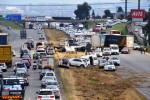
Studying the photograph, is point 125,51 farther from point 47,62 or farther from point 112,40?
point 47,62

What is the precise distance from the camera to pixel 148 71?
6562 centimetres

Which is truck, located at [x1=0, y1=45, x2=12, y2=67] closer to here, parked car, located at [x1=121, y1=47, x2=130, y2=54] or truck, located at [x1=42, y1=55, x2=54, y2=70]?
truck, located at [x1=42, y1=55, x2=54, y2=70]

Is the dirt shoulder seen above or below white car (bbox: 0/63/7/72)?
below

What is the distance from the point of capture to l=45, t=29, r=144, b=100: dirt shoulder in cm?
4453

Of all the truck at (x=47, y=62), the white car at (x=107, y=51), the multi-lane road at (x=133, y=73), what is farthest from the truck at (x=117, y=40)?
the truck at (x=47, y=62)

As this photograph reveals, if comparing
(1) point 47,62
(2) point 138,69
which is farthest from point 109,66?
(1) point 47,62

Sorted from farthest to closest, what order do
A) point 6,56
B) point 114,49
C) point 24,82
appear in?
1. point 114,49
2. point 6,56
3. point 24,82

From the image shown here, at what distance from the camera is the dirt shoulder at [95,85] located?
44531 mm

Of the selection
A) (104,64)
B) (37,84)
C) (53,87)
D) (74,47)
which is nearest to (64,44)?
(74,47)

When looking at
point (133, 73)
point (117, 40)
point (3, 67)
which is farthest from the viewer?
point (117, 40)

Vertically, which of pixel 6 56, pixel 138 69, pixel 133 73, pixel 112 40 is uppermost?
pixel 6 56

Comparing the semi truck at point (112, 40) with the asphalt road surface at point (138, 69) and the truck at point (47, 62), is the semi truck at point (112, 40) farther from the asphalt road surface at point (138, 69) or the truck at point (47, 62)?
the truck at point (47, 62)

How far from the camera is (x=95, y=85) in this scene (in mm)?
51906

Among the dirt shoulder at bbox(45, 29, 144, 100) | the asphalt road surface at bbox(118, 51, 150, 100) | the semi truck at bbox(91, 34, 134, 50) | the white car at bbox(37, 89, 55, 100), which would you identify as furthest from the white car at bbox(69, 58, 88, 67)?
the white car at bbox(37, 89, 55, 100)
